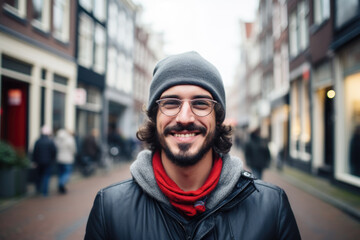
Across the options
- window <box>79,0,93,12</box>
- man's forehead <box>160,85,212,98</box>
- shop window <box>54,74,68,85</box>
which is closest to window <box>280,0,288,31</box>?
window <box>79,0,93,12</box>

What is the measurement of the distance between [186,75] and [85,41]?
14.5 meters

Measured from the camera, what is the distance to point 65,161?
8.13 m

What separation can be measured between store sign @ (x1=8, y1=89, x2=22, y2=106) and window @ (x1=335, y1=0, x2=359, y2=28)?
11.1 m

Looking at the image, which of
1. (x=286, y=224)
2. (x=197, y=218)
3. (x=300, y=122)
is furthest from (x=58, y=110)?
(x=286, y=224)

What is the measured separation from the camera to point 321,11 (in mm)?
10992

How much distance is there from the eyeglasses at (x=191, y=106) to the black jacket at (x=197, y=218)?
450 mm

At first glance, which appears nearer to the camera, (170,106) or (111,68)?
(170,106)

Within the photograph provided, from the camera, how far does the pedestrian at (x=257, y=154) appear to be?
23.5 ft

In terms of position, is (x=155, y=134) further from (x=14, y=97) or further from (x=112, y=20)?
(x=112, y=20)

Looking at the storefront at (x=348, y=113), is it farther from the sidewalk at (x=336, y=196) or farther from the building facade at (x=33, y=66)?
the building facade at (x=33, y=66)

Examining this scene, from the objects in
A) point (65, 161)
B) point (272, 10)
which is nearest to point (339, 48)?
point (65, 161)

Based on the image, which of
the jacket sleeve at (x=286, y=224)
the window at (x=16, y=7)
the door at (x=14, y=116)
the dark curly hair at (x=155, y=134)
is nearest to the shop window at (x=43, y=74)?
the door at (x=14, y=116)

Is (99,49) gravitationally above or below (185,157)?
above

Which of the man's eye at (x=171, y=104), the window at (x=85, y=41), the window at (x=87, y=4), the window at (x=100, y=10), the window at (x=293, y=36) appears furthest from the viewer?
the window at (x=100, y=10)
